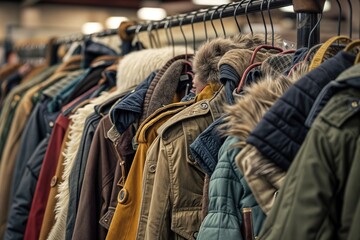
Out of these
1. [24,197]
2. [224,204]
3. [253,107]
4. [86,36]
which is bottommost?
[24,197]

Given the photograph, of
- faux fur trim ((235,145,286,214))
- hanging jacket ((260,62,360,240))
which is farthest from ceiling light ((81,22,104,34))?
hanging jacket ((260,62,360,240))

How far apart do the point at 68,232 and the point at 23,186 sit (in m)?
0.41

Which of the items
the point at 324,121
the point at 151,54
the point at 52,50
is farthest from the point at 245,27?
the point at 324,121

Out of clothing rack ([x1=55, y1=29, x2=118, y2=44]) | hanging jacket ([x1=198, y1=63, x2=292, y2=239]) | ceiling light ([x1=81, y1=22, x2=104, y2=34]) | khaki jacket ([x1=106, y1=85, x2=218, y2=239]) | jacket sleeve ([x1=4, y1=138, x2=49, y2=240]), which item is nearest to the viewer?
hanging jacket ([x1=198, y1=63, x2=292, y2=239])

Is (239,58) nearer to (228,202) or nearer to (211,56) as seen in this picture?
(211,56)

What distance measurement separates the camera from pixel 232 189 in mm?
1126

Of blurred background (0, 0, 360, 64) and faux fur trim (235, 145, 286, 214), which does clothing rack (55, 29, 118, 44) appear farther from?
blurred background (0, 0, 360, 64)

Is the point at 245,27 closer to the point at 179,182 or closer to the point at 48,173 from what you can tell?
the point at 48,173

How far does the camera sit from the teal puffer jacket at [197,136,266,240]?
1.11 metres

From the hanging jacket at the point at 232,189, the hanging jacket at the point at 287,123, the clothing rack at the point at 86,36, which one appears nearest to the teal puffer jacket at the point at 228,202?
the hanging jacket at the point at 232,189

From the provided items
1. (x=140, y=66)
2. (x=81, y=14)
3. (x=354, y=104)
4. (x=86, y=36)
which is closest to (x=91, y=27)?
(x=81, y=14)

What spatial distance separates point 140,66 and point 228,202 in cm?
77

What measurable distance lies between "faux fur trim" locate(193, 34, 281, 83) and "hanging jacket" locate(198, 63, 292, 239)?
283 millimetres

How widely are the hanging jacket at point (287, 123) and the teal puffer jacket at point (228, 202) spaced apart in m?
0.16
